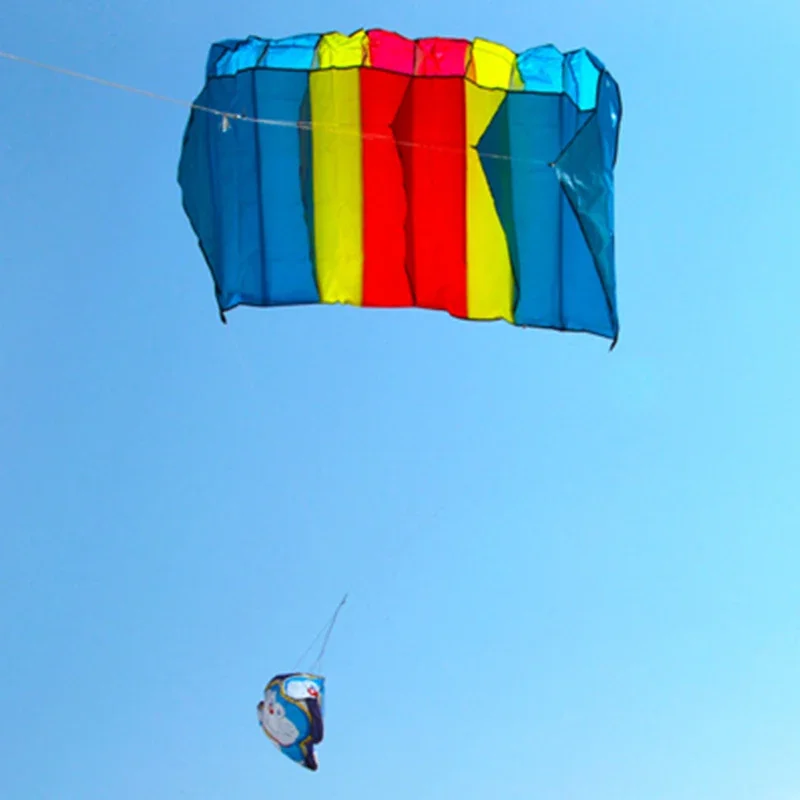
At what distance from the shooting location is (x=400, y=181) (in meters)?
10.6

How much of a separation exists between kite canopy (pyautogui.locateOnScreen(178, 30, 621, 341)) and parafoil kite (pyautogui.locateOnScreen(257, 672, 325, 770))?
131 inches

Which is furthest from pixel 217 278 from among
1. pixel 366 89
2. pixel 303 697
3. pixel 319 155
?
pixel 303 697

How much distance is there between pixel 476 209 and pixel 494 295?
74 cm

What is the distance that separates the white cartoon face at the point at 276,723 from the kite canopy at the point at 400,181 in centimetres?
349

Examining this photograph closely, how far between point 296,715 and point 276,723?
253 mm

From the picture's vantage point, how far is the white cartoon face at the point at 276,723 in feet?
36.2

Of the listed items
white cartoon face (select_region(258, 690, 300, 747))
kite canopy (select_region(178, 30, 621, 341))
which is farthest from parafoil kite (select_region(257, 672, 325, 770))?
kite canopy (select_region(178, 30, 621, 341))

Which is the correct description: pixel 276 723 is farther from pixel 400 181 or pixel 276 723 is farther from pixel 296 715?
pixel 400 181

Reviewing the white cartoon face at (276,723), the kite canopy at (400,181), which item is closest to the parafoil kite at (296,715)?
the white cartoon face at (276,723)

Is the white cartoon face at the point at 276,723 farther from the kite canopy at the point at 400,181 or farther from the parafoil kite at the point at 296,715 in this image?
the kite canopy at the point at 400,181

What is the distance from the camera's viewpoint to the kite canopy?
411 inches

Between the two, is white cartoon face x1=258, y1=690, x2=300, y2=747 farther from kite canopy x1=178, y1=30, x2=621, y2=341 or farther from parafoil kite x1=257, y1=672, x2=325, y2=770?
kite canopy x1=178, y1=30, x2=621, y2=341

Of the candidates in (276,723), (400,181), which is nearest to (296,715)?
(276,723)

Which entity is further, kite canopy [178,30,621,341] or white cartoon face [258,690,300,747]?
white cartoon face [258,690,300,747]
